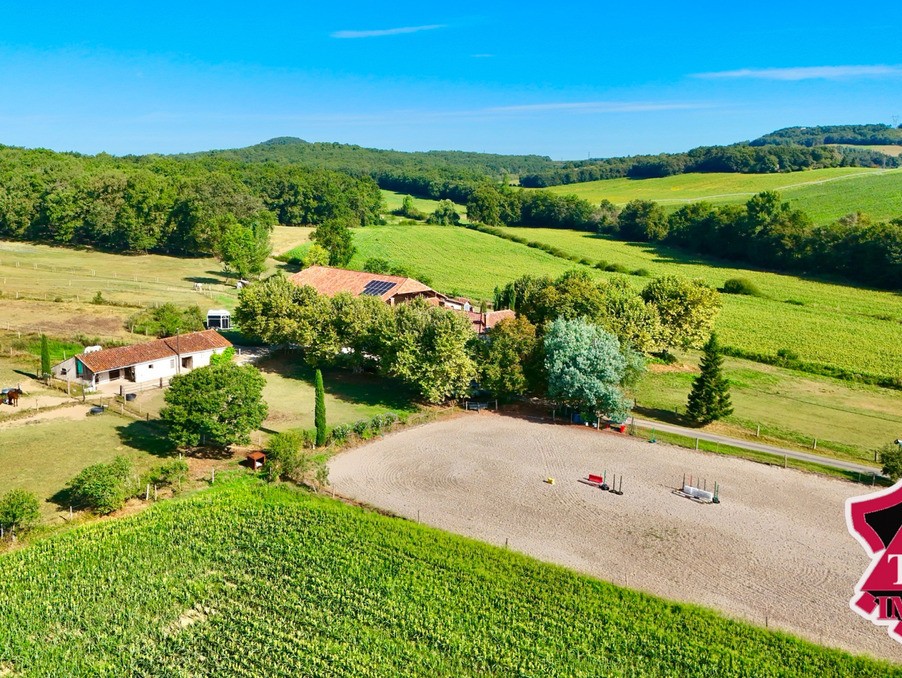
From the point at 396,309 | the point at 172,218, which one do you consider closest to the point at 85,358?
the point at 396,309

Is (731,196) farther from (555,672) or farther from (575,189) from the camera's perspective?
(555,672)

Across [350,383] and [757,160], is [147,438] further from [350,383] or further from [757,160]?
[757,160]

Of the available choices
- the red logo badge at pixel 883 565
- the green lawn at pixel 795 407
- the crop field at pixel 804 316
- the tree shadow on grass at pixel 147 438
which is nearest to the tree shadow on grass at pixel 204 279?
the tree shadow on grass at pixel 147 438

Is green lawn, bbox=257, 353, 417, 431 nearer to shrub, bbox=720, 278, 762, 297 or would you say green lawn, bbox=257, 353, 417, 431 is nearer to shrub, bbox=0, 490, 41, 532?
shrub, bbox=0, 490, 41, 532

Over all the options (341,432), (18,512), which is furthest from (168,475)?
(341,432)

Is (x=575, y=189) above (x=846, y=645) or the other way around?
above
